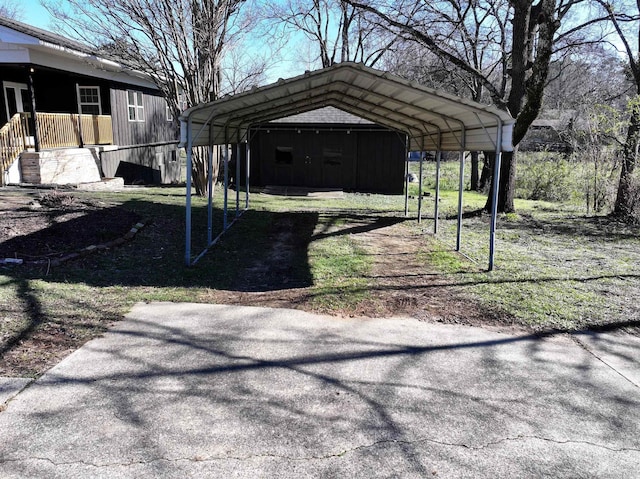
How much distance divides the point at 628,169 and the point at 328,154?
35.0ft

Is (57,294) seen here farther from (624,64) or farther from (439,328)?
(624,64)

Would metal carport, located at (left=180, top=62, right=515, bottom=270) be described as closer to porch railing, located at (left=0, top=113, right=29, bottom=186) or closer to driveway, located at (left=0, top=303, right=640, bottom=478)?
driveway, located at (left=0, top=303, right=640, bottom=478)

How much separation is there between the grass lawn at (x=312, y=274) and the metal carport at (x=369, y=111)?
676 millimetres

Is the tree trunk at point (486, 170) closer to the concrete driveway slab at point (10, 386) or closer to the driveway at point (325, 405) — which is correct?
the driveway at point (325, 405)

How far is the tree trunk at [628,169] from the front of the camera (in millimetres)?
12617

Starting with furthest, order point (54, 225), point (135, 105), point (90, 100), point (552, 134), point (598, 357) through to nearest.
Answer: point (552, 134), point (135, 105), point (90, 100), point (54, 225), point (598, 357)

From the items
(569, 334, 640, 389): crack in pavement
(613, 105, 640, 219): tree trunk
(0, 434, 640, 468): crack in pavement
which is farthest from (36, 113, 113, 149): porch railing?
(613, 105, 640, 219): tree trunk

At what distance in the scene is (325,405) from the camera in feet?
12.1

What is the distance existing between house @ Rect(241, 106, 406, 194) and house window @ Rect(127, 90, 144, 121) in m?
5.41

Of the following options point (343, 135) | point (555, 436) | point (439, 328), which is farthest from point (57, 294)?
point (343, 135)

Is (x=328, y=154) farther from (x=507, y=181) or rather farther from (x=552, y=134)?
(x=552, y=134)

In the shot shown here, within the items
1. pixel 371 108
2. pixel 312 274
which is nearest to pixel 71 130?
pixel 371 108

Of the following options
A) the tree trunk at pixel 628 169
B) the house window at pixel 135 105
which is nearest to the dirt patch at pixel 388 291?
the tree trunk at pixel 628 169

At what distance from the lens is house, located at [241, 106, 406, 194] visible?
19.5 m
